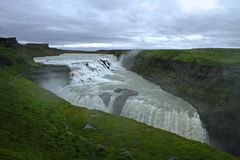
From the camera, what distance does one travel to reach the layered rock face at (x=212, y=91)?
47.1m

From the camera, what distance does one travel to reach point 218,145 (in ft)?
153

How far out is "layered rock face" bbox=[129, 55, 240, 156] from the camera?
47.1 meters

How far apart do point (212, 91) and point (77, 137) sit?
29.3m

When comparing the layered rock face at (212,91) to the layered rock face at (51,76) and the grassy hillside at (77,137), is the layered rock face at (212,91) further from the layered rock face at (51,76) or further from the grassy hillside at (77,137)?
the layered rock face at (51,76)

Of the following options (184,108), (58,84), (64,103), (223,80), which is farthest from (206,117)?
(58,84)

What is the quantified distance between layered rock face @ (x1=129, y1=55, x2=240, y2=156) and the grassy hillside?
13040mm

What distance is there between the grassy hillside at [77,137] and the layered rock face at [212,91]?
13040 millimetres

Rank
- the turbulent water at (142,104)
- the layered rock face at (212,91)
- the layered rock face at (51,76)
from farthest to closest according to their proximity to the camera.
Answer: the layered rock face at (51,76), the layered rock face at (212,91), the turbulent water at (142,104)

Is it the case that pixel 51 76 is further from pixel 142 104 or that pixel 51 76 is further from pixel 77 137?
pixel 77 137

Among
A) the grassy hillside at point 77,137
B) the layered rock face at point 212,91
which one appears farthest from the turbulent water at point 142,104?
the grassy hillside at point 77,137

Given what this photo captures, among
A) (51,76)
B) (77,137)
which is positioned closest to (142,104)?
(77,137)

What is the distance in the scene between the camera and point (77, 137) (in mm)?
35125

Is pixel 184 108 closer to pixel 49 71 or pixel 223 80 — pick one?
pixel 223 80

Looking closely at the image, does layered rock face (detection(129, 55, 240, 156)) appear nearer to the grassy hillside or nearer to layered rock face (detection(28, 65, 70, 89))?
the grassy hillside
